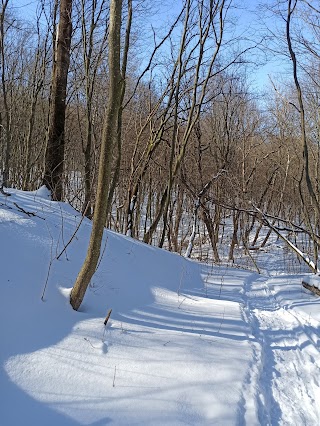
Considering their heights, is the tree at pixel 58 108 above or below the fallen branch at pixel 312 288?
above

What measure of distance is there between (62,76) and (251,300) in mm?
5766

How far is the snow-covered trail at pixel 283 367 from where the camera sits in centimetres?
255

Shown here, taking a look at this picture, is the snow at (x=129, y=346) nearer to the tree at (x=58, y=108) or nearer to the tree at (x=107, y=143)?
the tree at (x=107, y=143)

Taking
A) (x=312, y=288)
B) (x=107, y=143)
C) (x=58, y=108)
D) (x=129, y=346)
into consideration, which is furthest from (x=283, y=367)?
(x=58, y=108)

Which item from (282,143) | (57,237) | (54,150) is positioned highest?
(282,143)

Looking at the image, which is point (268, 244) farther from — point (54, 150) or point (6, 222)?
point (6, 222)

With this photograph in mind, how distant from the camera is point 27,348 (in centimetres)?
262

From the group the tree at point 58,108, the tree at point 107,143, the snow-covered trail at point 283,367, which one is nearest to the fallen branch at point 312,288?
the snow-covered trail at point 283,367

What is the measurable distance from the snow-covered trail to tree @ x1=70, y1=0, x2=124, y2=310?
1684mm

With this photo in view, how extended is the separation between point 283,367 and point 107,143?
264cm

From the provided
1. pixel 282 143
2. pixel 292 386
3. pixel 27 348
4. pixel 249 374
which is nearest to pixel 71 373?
pixel 27 348

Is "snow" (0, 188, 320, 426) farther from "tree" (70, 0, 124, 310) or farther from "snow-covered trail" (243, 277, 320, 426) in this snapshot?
"tree" (70, 0, 124, 310)

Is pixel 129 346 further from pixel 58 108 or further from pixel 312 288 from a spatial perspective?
pixel 58 108

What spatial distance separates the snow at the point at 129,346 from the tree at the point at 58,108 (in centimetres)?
199
